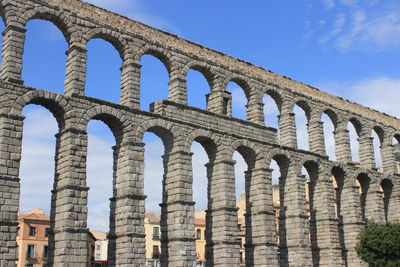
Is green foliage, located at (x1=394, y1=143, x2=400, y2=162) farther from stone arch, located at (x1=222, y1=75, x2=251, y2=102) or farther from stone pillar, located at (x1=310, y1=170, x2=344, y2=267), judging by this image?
stone arch, located at (x1=222, y1=75, x2=251, y2=102)

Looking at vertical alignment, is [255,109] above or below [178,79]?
below

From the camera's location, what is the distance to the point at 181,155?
24531 millimetres

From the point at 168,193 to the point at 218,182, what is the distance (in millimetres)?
2874

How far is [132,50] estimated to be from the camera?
24906 millimetres

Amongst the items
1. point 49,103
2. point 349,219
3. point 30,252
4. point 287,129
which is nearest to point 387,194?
point 349,219

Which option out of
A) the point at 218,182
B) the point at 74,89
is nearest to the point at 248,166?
the point at 218,182

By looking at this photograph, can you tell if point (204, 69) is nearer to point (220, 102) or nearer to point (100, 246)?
point (220, 102)

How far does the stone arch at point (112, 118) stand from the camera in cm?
2240

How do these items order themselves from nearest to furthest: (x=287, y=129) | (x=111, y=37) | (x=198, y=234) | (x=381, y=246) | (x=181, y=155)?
1. (x=111, y=37)
2. (x=181, y=155)
3. (x=381, y=246)
4. (x=287, y=129)
5. (x=198, y=234)

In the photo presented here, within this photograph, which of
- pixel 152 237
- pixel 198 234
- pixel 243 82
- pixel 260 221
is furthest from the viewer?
pixel 198 234

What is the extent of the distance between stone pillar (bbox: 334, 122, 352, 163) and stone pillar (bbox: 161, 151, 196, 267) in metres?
12.9

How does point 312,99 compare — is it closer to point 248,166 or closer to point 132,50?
point 248,166

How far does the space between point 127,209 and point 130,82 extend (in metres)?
5.84

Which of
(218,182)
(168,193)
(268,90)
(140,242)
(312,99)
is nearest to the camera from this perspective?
(140,242)
